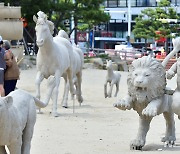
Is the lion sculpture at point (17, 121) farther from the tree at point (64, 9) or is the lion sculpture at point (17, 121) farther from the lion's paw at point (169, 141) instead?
the tree at point (64, 9)

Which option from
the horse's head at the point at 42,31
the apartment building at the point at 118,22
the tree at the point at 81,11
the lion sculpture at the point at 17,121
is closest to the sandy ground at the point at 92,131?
the horse's head at the point at 42,31

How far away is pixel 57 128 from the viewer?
1313 centimetres

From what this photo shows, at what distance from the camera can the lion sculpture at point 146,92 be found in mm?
9883

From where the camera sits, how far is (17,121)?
759 cm

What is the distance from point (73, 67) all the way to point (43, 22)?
8.96 ft

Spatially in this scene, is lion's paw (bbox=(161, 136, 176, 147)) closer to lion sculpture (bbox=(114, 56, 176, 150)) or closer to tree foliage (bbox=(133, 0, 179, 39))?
lion sculpture (bbox=(114, 56, 176, 150))

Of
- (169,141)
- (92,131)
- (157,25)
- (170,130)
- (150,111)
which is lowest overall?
(157,25)

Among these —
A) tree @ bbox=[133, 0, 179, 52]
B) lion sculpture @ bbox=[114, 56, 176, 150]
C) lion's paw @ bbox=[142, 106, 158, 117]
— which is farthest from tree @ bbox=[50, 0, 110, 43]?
lion's paw @ bbox=[142, 106, 158, 117]

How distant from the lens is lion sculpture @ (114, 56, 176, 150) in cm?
988

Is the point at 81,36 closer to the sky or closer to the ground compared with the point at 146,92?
closer to the ground

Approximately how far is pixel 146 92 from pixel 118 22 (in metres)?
64.4

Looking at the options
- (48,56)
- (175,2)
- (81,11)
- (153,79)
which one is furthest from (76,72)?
(175,2)

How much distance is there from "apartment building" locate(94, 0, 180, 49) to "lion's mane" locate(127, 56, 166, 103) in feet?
191

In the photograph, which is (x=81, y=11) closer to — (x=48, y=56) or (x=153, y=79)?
(x=48, y=56)
